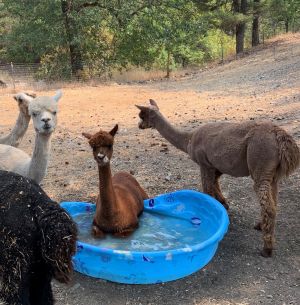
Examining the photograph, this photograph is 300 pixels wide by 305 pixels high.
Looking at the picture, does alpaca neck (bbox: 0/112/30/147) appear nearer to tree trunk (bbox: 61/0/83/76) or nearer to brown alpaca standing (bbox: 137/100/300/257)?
brown alpaca standing (bbox: 137/100/300/257)

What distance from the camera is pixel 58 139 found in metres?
8.34

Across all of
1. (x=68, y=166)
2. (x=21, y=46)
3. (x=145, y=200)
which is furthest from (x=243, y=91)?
(x=21, y=46)

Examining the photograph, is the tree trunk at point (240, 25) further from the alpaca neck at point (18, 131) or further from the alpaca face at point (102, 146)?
the alpaca face at point (102, 146)

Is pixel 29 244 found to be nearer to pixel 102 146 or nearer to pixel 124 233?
pixel 102 146

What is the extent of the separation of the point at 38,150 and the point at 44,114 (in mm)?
354

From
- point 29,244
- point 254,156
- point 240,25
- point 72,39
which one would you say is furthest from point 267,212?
point 240,25

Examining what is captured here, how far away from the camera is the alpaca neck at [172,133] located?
15.9ft

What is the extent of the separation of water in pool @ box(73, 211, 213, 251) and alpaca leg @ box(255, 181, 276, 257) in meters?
0.59

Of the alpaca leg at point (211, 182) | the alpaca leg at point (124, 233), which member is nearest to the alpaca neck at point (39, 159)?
the alpaca leg at point (124, 233)

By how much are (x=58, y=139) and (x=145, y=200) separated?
4067mm

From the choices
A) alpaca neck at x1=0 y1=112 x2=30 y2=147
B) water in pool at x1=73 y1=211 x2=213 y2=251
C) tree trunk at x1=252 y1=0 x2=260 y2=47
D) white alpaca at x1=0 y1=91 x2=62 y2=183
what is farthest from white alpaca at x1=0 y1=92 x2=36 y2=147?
tree trunk at x1=252 y1=0 x2=260 y2=47

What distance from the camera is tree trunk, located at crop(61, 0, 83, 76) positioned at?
20641mm

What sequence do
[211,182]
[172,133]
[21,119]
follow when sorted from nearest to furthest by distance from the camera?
1. [211,182]
2. [172,133]
3. [21,119]

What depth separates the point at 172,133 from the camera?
16.3 ft
